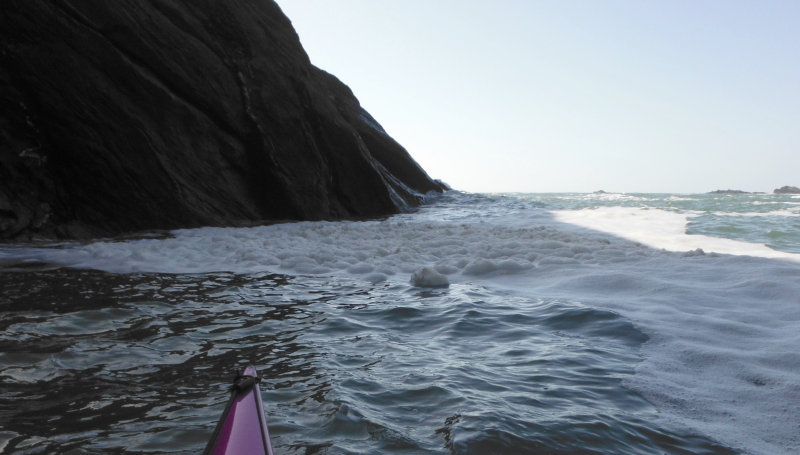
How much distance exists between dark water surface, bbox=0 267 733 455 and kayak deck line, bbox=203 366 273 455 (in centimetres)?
38

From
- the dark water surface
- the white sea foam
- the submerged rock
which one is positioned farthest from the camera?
the white sea foam

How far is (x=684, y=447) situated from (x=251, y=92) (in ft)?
33.9

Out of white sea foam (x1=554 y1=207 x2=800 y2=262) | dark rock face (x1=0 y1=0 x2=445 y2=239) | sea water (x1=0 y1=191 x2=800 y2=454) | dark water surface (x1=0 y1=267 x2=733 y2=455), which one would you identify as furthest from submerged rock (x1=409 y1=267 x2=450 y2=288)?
dark rock face (x1=0 y1=0 x2=445 y2=239)

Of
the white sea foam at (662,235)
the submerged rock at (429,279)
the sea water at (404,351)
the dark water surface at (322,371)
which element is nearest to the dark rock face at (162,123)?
the sea water at (404,351)

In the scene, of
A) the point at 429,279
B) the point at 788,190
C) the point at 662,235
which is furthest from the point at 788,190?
the point at 429,279

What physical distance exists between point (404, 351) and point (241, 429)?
1.73 metres

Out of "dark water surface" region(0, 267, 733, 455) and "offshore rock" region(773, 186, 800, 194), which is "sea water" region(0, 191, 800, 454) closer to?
"dark water surface" region(0, 267, 733, 455)

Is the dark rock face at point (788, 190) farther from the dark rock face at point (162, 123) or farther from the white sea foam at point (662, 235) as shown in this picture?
the dark rock face at point (162, 123)

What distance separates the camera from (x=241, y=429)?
1513 millimetres

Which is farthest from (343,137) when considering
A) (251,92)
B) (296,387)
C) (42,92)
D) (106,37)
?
(296,387)

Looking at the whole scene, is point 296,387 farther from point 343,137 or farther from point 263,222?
point 343,137

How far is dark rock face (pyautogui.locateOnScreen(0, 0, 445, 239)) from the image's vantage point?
24.0 feet

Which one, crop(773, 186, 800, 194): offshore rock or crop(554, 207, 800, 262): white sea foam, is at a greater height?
crop(773, 186, 800, 194): offshore rock

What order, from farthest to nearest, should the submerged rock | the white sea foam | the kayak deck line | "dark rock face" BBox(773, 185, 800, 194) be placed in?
"dark rock face" BBox(773, 185, 800, 194)
the white sea foam
the submerged rock
the kayak deck line
